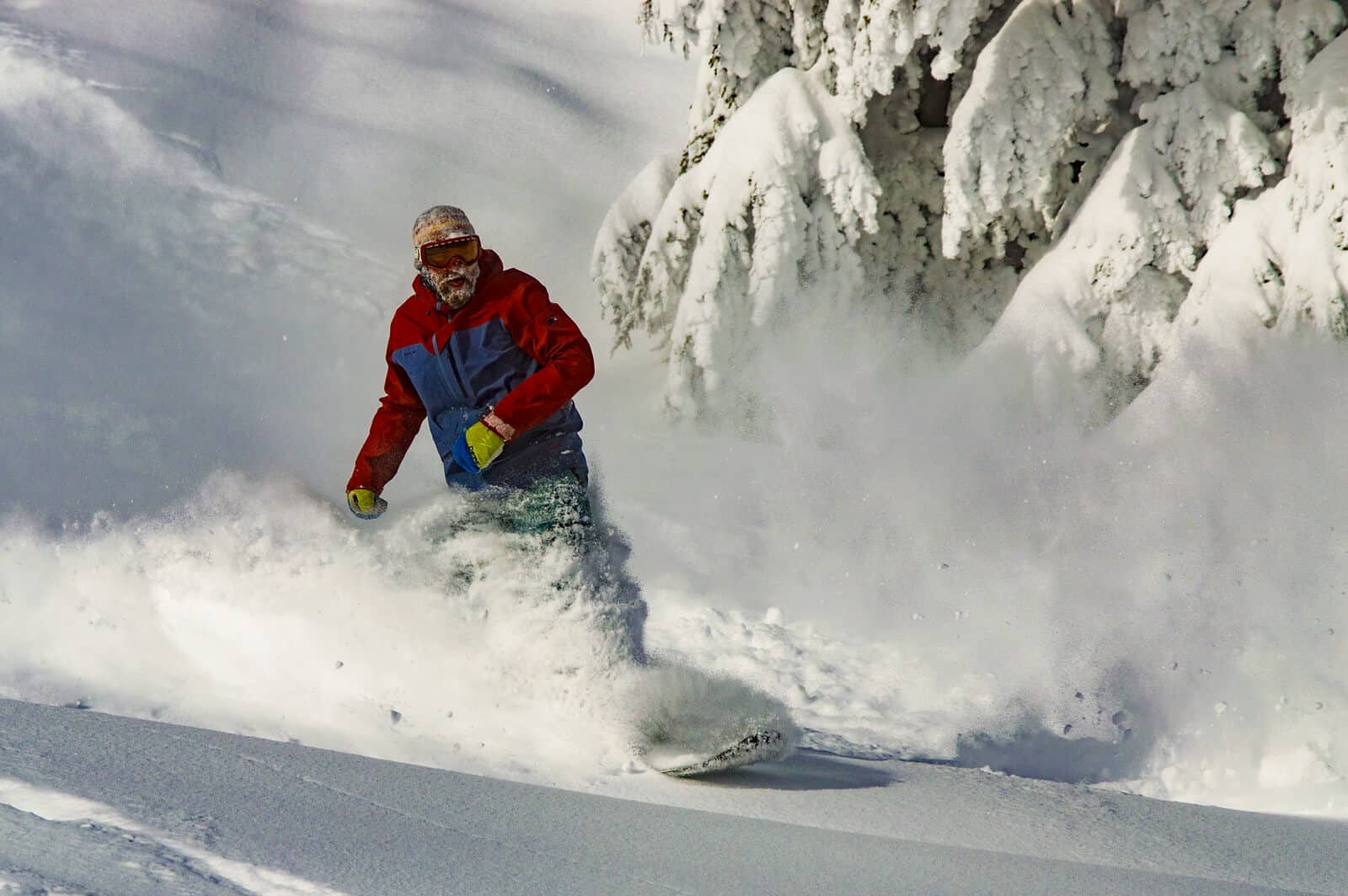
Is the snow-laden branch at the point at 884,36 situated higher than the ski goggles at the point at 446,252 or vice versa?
the snow-laden branch at the point at 884,36

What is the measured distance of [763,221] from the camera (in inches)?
391

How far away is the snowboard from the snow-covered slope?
2.4 inches

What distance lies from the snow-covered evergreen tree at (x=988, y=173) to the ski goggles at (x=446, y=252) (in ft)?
17.6

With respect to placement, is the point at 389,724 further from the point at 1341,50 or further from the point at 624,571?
the point at 1341,50

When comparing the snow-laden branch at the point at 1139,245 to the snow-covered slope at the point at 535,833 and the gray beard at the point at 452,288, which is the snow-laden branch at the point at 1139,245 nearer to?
the snow-covered slope at the point at 535,833

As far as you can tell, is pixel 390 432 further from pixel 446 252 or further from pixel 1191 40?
pixel 1191 40

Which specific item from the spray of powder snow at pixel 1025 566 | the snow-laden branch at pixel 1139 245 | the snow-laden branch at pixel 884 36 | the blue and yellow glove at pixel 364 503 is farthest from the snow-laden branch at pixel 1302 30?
the blue and yellow glove at pixel 364 503

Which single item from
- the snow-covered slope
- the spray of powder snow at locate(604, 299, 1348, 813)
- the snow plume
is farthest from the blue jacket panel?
the snow plume

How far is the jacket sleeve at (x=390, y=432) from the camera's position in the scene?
456 cm

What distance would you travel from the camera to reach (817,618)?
6895mm

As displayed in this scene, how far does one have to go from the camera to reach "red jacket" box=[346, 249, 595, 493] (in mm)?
4156

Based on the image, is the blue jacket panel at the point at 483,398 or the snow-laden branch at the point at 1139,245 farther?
the snow-laden branch at the point at 1139,245

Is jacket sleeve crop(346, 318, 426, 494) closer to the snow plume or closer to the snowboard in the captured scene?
the snowboard

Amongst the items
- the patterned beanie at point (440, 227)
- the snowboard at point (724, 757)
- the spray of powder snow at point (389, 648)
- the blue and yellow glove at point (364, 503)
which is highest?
the patterned beanie at point (440, 227)
